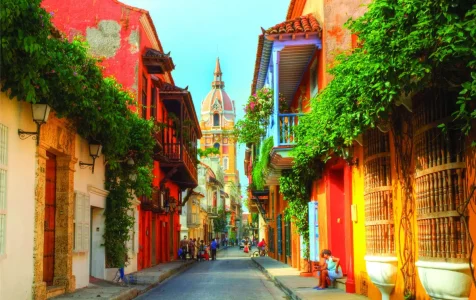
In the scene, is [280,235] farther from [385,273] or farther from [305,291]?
[385,273]

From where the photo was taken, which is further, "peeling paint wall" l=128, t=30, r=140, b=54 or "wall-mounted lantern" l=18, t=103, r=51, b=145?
"peeling paint wall" l=128, t=30, r=140, b=54

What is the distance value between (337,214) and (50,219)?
7.17m

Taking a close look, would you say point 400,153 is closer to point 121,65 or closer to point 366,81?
point 366,81

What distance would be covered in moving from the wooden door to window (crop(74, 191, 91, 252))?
28.4 inches

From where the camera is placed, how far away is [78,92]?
1103 centimetres

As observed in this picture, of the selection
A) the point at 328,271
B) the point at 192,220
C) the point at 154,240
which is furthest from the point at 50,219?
the point at 192,220

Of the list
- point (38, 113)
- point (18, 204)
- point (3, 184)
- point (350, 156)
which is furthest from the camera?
point (350, 156)

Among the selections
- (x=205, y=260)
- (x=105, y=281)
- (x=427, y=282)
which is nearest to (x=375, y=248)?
(x=427, y=282)

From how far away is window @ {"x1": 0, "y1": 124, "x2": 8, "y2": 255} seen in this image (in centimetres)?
982

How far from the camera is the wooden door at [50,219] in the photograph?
43.3 feet

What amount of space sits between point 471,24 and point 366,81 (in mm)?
1834

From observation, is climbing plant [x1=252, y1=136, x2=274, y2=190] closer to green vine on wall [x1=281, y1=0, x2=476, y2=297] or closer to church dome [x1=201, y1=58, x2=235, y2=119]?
green vine on wall [x1=281, y1=0, x2=476, y2=297]

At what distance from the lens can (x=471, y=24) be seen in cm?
595

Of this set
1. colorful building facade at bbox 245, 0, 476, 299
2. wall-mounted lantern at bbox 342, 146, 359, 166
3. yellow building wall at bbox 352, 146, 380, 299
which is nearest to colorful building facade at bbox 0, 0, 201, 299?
colorful building facade at bbox 245, 0, 476, 299
